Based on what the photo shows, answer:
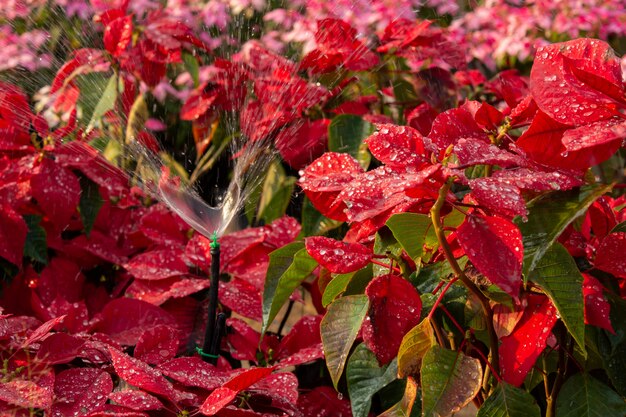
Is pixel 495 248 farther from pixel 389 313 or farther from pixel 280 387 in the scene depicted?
pixel 280 387

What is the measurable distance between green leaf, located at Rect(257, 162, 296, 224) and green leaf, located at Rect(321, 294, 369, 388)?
0.75 meters

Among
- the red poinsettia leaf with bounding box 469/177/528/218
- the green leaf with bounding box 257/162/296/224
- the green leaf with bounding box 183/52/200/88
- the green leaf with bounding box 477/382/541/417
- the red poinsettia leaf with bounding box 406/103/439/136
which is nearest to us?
the red poinsettia leaf with bounding box 469/177/528/218

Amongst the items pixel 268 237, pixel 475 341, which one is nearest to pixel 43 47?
pixel 268 237

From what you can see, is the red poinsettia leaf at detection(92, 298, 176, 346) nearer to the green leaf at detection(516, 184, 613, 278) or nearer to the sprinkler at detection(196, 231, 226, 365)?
the sprinkler at detection(196, 231, 226, 365)

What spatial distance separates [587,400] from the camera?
2.82 feet

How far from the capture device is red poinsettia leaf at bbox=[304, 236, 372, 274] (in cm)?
82

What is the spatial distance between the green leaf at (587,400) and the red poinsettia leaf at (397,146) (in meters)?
0.29

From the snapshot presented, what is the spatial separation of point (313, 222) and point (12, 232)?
0.46 meters

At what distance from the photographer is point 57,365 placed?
3.19 feet

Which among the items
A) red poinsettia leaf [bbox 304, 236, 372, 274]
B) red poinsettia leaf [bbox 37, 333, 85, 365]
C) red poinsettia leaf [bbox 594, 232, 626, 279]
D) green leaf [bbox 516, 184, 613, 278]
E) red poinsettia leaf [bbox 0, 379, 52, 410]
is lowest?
red poinsettia leaf [bbox 594, 232, 626, 279]

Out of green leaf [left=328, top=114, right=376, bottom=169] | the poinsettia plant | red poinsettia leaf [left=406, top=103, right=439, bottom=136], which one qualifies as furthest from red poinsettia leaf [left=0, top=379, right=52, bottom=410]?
red poinsettia leaf [left=406, top=103, right=439, bottom=136]

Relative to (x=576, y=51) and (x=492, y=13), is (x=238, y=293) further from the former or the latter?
(x=492, y=13)

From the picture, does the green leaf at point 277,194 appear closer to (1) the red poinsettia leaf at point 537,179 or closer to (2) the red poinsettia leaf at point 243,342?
(2) the red poinsettia leaf at point 243,342

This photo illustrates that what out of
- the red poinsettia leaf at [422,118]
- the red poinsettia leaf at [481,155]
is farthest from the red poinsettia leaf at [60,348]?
the red poinsettia leaf at [422,118]
